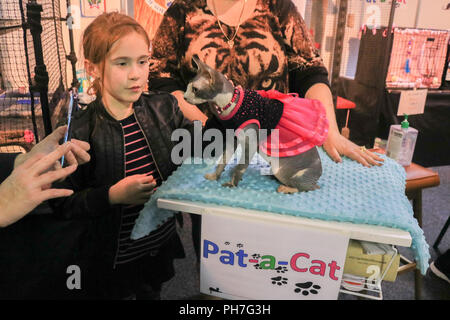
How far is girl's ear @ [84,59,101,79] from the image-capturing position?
900 mm

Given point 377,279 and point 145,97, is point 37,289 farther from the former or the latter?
point 377,279

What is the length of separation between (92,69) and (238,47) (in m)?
0.44

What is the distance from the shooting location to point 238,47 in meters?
1.10

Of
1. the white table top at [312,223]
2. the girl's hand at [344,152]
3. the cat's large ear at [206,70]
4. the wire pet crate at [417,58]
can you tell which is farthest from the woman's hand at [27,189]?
the wire pet crate at [417,58]

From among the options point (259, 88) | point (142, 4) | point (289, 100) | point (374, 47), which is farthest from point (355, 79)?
point (289, 100)

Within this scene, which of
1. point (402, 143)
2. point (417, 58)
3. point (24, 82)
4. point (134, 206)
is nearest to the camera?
point (134, 206)

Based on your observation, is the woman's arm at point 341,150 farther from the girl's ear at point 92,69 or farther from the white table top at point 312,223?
the girl's ear at point 92,69

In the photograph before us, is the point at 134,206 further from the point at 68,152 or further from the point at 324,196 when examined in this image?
the point at 324,196

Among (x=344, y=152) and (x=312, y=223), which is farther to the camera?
(x=344, y=152)

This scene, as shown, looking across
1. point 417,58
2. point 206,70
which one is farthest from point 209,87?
point 417,58

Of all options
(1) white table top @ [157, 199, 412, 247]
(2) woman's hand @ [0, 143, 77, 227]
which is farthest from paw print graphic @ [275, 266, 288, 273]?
(2) woman's hand @ [0, 143, 77, 227]

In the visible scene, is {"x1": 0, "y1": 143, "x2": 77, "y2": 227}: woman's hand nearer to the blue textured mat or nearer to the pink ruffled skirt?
the blue textured mat

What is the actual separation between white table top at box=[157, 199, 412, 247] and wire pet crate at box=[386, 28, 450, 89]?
96.2 inches

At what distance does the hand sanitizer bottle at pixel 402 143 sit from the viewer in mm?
1644
